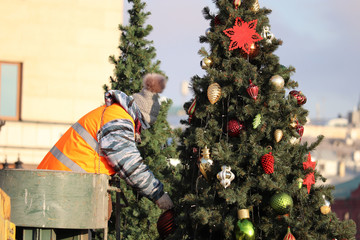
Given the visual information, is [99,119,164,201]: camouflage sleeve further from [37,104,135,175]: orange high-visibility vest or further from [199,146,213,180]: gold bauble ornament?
[199,146,213,180]: gold bauble ornament

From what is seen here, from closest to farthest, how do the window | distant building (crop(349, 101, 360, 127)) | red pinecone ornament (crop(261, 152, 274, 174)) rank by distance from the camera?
red pinecone ornament (crop(261, 152, 274, 174))
the window
distant building (crop(349, 101, 360, 127))

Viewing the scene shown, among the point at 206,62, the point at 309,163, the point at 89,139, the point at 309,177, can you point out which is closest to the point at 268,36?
the point at 206,62

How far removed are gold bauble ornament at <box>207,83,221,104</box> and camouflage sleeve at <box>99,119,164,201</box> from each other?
0.81 meters

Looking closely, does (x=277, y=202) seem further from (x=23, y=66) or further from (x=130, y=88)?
(x=23, y=66)

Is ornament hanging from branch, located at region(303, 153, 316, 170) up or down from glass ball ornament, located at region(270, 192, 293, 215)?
up

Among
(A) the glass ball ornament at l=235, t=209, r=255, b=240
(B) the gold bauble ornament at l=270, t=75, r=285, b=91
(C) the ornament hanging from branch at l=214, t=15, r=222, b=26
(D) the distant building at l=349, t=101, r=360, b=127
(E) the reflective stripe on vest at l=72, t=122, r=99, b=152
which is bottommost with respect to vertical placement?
(A) the glass ball ornament at l=235, t=209, r=255, b=240

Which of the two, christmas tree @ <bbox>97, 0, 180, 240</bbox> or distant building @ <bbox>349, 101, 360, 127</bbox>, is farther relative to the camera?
distant building @ <bbox>349, 101, 360, 127</bbox>

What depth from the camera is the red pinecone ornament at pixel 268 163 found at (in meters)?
5.71

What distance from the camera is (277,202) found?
563 centimetres

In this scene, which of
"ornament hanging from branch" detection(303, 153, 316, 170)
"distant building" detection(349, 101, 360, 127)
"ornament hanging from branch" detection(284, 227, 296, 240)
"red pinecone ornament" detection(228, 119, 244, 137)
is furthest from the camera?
"distant building" detection(349, 101, 360, 127)

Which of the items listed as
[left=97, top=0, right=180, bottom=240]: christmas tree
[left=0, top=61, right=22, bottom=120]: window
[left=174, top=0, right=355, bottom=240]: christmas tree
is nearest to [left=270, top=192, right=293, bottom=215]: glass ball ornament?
[left=174, top=0, right=355, bottom=240]: christmas tree

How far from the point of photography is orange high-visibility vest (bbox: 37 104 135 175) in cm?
553

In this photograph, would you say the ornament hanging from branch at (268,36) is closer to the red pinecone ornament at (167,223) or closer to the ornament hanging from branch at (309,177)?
the ornament hanging from branch at (309,177)

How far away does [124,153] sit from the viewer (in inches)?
217
